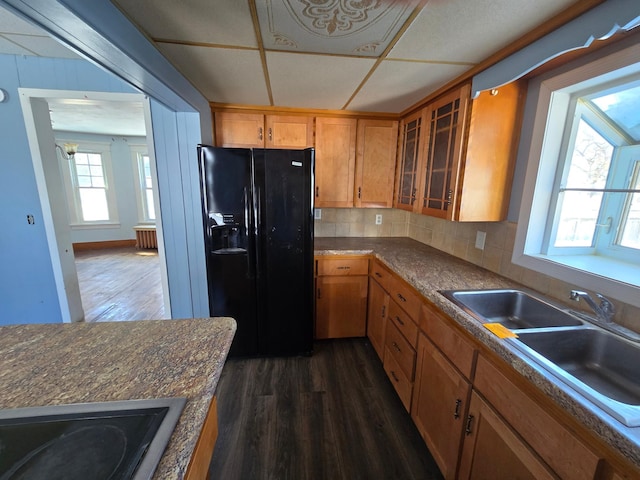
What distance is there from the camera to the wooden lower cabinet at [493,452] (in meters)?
0.79

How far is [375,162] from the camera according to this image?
2.50 meters

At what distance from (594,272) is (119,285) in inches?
194

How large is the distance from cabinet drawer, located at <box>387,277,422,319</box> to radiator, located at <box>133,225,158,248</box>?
18.2ft

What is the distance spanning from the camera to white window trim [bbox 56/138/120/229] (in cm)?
518

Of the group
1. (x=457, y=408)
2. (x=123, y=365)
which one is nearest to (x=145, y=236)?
(x=123, y=365)

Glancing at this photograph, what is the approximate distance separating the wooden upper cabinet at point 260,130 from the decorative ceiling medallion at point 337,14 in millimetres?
1190

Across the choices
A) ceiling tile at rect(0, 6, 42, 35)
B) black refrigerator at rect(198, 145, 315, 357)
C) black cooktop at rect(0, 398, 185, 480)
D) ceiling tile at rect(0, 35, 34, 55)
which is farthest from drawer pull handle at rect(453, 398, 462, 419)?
ceiling tile at rect(0, 35, 34, 55)

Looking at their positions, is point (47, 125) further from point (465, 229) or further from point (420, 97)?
Result: point (465, 229)

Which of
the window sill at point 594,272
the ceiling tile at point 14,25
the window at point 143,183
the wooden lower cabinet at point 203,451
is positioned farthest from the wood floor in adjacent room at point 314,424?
the window at point 143,183

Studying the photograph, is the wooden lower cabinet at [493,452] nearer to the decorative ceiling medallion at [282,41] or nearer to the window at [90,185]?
the decorative ceiling medallion at [282,41]

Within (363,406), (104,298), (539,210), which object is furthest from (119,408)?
(104,298)

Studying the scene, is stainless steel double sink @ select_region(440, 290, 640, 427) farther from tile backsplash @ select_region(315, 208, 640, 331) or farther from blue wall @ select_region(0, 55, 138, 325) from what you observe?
blue wall @ select_region(0, 55, 138, 325)

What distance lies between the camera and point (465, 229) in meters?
1.94

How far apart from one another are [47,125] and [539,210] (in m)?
3.79
